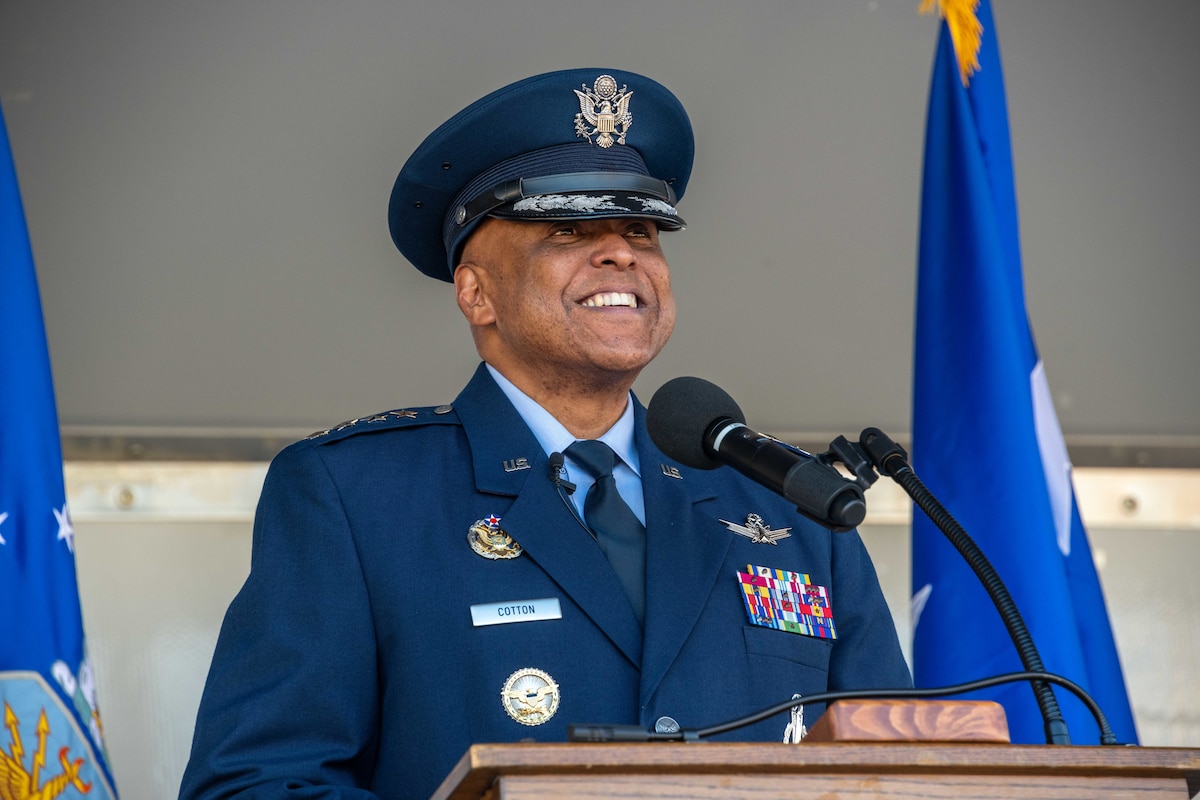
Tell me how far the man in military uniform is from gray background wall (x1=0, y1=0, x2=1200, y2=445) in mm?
1273

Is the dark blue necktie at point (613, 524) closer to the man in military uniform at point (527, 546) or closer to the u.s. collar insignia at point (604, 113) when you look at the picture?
the man in military uniform at point (527, 546)

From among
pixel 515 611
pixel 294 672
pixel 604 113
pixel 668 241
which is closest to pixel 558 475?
pixel 515 611

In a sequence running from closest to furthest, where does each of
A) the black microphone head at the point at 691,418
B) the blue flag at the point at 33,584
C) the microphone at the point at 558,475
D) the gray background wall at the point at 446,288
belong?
the black microphone head at the point at 691,418
the microphone at the point at 558,475
the blue flag at the point at 33,584
the gray background wall at the point at 446,288

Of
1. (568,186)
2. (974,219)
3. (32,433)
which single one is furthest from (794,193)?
(32,433)

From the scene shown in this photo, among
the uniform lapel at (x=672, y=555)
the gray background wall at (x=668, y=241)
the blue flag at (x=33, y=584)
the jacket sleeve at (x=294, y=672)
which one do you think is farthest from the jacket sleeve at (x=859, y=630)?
the gray background wall at (x=668, y=241)

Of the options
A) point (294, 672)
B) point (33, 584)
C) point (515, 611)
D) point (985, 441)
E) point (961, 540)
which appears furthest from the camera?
point (985, 441)

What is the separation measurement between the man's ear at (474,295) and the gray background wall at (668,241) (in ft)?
4.41

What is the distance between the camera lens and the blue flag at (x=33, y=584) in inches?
97.9

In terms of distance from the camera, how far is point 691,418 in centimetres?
167

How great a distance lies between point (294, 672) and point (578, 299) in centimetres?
68

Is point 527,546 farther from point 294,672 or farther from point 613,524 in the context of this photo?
point 294,672

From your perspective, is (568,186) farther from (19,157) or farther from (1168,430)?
(1168,430)

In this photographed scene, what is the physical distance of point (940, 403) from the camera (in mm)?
3084

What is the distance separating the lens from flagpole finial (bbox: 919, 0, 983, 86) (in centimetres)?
317
